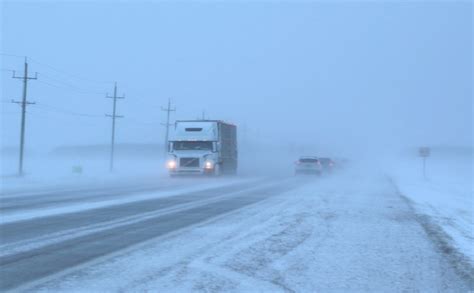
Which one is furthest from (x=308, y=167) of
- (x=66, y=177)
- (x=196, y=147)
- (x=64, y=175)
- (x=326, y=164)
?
(x=66, y=177)

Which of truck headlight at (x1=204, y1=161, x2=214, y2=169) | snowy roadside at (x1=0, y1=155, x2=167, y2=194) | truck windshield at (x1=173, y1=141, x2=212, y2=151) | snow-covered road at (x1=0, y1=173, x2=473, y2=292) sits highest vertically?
truck windshield at (x1=173, y1=141, x2=212, y2=151)

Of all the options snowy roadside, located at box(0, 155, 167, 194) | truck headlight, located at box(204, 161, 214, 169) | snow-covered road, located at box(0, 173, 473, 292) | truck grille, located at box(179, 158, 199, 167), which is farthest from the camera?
truck grille, located at box(179, 158, 199, 167)

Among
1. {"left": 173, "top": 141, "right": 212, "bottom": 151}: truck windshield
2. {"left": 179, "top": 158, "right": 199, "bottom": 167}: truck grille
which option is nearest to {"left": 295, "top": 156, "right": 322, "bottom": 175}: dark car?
{"left": 173, "top": 141, "right": 212, "bottom": 151}: truck windshield

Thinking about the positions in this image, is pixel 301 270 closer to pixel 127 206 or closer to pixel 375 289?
pixel 375 289

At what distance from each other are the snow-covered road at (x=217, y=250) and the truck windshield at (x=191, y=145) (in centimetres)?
2324

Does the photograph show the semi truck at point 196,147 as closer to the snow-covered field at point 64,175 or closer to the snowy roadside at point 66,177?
the snowy roadside at point 66,177

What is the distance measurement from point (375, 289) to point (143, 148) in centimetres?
14491

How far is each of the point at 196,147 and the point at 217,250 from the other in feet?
105

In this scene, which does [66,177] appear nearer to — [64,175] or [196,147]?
[64,175]

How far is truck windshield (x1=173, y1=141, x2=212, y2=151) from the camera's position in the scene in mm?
42531

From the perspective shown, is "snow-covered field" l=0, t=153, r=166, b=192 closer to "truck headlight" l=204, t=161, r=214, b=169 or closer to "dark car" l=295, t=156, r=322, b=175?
"truck headlight" l=204, t=161, r=214, b=169

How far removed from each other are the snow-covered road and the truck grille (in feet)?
75.9

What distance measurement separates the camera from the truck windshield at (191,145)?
4253cm

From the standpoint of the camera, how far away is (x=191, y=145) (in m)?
42.9
